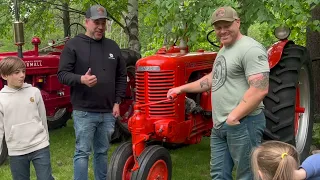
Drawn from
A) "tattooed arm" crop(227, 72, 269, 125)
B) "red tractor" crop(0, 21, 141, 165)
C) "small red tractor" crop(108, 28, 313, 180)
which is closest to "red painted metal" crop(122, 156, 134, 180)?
"small red tractor" crop(108, 28, 313, 180)

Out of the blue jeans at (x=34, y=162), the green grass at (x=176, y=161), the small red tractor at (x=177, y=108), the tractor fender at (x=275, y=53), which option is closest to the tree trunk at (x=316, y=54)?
the green grass at (x=176, y=161)

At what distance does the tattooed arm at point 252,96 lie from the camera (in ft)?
9.72

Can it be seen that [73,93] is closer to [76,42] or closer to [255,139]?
[76,42]

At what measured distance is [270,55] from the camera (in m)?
4.22

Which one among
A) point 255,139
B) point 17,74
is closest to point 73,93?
point 17,74

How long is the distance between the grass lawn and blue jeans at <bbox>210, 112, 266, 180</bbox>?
4.51 feet

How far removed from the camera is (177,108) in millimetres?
4262

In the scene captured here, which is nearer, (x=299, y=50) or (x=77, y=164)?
(x=77, y=164)

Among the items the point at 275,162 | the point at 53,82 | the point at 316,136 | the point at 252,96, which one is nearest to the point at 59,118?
the point at 53,82

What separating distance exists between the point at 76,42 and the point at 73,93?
45 centimetres

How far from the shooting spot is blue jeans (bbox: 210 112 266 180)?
3.14 m

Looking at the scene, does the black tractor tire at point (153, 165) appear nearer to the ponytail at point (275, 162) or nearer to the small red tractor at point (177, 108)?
the small red tractor at point (177, 108)

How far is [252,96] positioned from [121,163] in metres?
1.42

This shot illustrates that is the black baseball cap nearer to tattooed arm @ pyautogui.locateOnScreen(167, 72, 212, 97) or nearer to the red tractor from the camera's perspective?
tattooed arm @ pyautogui.locateOnScreen(167, 72, 212, 97)
